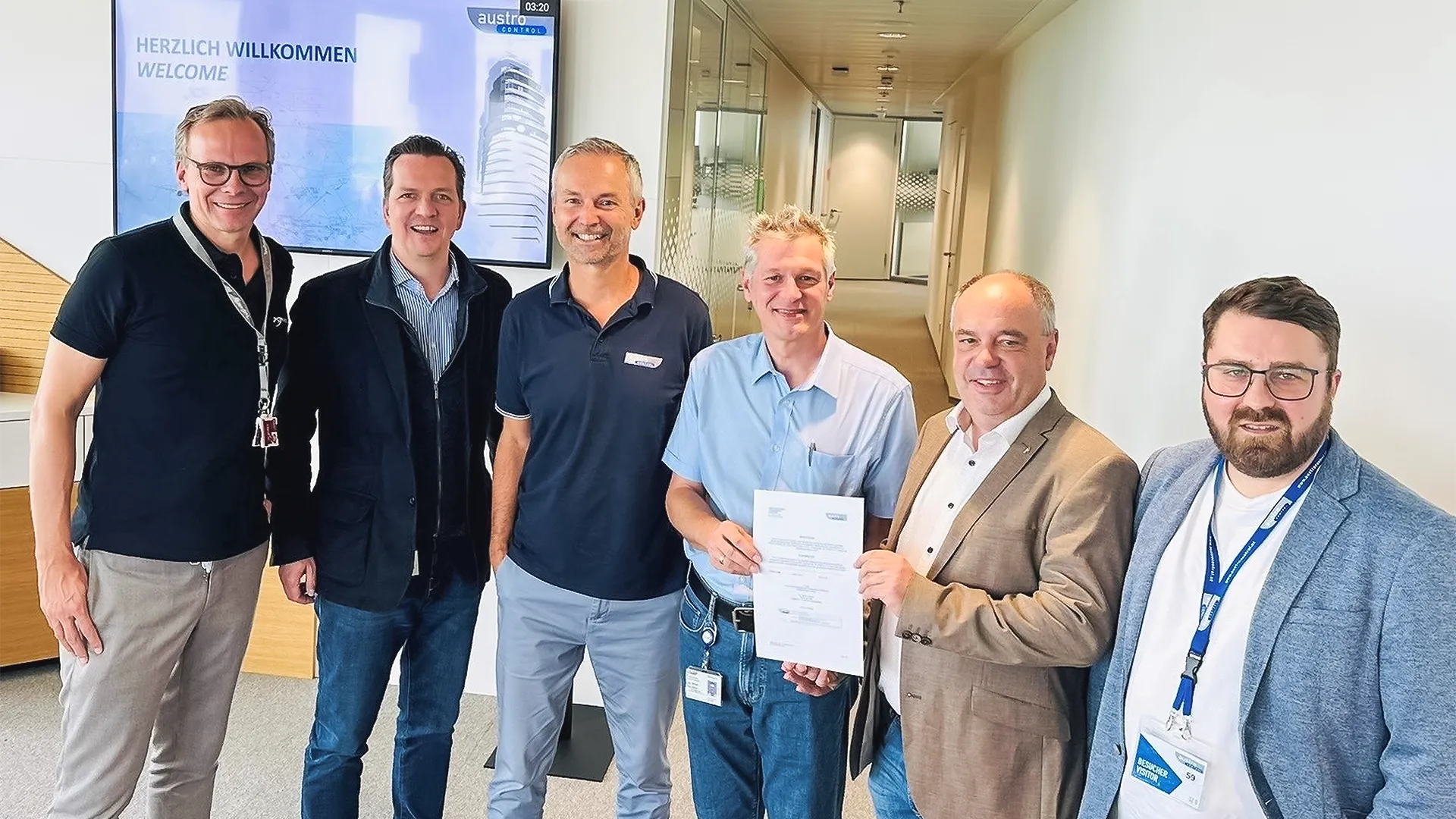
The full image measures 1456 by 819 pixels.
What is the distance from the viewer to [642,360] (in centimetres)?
233

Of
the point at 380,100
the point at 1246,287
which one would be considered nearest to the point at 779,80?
the point at 380,100

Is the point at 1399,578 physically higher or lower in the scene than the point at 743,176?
lower

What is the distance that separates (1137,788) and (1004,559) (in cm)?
41

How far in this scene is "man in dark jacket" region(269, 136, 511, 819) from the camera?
2.38 metres

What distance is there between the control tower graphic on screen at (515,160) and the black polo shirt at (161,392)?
1423 millimetres

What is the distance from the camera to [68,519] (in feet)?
6.99

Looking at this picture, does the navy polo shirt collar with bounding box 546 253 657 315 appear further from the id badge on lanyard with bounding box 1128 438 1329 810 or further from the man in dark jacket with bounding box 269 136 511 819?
the id badge on lanyard with bounding box 1128 438 1329 810

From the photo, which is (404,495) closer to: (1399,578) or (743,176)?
(1399,578)

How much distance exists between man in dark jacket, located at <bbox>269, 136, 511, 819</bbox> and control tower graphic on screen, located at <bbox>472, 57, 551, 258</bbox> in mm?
1034

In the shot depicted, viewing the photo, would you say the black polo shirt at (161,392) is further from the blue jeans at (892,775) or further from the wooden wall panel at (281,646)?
the wooden wall panel at (281,646)

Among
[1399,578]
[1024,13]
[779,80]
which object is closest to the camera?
[1399,578]

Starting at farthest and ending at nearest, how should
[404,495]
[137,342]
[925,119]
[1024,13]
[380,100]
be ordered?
[925,119] < [1024,13] < [380,100] < [404,495] < [137,342]

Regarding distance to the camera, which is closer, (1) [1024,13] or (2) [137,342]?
(2) [137,342]

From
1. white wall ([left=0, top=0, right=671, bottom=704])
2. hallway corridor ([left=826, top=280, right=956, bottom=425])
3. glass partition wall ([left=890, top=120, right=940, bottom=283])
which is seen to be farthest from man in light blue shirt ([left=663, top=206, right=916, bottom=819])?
glass partition wall ([left=890, top=120, right=940, bottom=283])
